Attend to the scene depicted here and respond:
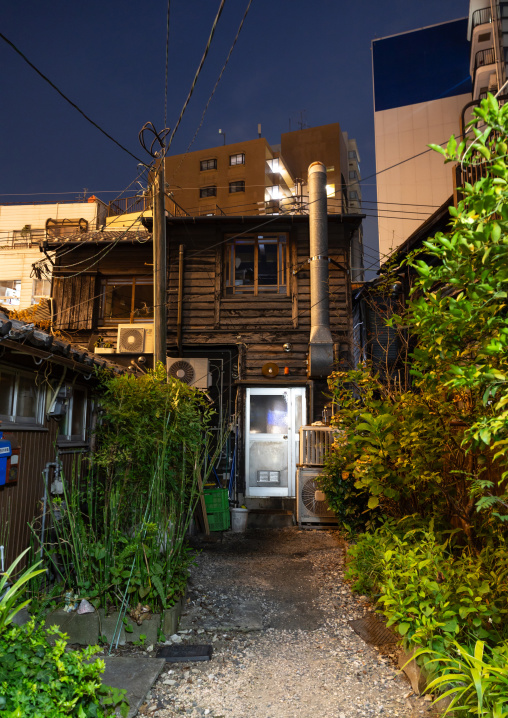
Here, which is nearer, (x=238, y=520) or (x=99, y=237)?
(x=238, y=520)

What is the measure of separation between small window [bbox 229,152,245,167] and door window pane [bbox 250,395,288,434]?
25.3 metres

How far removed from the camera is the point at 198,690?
147 inches

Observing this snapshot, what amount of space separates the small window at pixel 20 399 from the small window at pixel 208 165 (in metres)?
31.1

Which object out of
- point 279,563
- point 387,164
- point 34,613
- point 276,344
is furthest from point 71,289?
point 387,164

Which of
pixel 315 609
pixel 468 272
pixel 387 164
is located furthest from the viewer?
pixel 387 164

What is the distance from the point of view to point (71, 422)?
266 inches

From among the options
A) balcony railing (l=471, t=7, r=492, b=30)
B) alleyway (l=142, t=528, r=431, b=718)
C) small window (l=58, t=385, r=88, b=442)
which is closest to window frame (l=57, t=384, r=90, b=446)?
small window (l=58, t=385, r=88, b=442)

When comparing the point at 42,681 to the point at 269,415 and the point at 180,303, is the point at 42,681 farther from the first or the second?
the point at 180,303

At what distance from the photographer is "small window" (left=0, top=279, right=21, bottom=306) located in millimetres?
21031

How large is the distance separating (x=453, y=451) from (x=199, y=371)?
8.30m

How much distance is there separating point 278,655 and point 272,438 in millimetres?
7612

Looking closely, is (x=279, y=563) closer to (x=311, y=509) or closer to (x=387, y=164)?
(x=311, y=509)

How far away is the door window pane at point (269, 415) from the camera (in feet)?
39.4

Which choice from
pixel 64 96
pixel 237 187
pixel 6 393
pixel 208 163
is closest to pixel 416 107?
pixel 237 187
